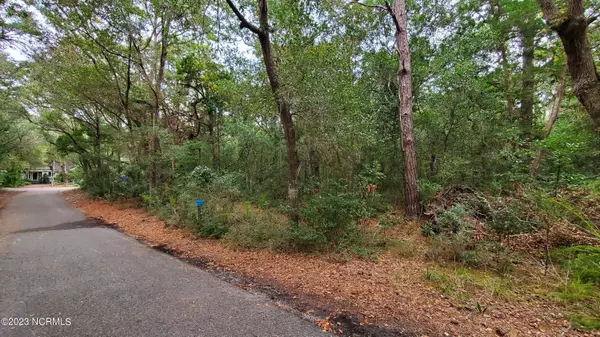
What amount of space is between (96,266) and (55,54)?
33.4 ft

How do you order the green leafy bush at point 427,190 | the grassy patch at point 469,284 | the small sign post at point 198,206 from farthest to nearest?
the green leafy bush at point 427,190, the small sign post at point 198,206, the grassy patch at point 469,284

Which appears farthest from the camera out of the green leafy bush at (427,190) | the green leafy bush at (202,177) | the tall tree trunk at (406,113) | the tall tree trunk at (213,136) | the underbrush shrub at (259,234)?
the tall tree trunk at (213,136)

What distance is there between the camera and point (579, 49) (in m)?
3.06

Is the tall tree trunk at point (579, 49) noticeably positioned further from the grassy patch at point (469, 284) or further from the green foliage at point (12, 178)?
the green foliage at point (12, 178)

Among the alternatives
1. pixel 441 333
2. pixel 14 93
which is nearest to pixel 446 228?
pixel 441 333

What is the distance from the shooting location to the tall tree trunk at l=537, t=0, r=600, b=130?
295cm

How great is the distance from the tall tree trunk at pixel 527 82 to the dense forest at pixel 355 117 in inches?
2.7

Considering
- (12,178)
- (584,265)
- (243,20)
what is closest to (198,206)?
(243,20)

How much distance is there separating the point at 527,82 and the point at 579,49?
19.5ft

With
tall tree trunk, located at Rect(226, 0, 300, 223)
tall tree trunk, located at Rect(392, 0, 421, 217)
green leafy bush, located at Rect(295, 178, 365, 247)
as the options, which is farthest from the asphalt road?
tall tree trunk, located at Rect(392, 0, 421, 217)

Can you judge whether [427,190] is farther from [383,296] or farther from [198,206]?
[198,206]

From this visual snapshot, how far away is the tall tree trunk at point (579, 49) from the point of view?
2947mm

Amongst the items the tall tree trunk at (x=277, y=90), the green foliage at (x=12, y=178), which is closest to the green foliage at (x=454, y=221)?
the tall tree trunk at (x=277, y=90)

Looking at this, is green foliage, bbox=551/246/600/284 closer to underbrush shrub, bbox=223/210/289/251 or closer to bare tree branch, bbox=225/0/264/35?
underbrush shrub, bbox=223/210/289/251
